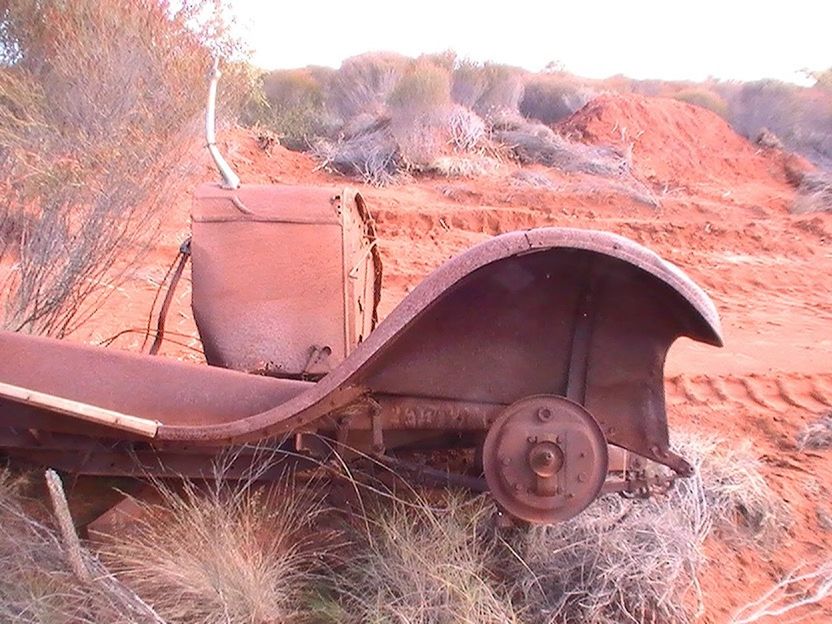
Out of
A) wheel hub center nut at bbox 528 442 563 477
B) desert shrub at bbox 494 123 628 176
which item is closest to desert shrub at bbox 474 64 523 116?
desert shrub at bbox 494 123 628 176

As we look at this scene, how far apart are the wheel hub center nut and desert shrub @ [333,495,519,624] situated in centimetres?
47

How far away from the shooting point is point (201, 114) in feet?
24.7

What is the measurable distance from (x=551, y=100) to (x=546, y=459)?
20265 millimetres

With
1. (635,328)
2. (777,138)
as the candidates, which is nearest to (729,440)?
(635,328)

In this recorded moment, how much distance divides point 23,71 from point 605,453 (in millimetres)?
6387

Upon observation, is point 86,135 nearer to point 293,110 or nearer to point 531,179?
point 531,179

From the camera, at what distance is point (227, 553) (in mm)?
2570

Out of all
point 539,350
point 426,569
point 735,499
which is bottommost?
point 735,499

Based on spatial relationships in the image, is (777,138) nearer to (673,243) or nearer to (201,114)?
(673,243)

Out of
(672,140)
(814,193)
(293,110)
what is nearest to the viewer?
(814,193)

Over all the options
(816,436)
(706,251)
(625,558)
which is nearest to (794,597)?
(625,558)

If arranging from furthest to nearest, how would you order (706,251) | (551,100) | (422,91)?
(551,100) → (422,91) → (706,251)

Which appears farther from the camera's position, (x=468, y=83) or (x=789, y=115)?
(x=789, y=115)

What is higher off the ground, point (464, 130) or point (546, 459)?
point (464, 130)
